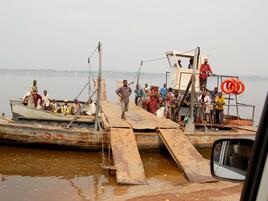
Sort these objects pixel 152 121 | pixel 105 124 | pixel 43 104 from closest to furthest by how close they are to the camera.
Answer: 1. pixel 105 124
2. pixel 152 121
3. pixel 43 104

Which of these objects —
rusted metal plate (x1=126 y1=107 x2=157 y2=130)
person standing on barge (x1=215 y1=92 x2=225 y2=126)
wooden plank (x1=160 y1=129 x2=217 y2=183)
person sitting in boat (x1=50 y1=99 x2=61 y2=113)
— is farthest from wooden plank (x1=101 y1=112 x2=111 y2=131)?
person standing on barge (x1=215 y1=92 x2=225 y2=126)

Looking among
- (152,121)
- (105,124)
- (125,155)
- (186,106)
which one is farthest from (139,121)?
(125,155)

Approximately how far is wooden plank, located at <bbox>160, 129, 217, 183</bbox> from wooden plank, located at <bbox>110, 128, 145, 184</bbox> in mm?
1223

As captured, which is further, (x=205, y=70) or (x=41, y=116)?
(x=41, y=116)

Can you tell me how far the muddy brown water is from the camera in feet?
28.4

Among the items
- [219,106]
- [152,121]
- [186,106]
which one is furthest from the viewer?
[186,106]

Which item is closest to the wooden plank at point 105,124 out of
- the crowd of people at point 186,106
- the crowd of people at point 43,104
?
the crowd of people at point 43,104

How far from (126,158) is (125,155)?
171 mm

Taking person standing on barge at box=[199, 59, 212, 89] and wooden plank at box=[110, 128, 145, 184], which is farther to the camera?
person standing on barge at box=[199, 59, 212, 89]

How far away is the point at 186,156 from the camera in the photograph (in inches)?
401

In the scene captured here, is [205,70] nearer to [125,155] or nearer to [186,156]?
[186,156]

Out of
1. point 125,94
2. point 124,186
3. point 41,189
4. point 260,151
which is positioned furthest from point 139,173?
point 260,151

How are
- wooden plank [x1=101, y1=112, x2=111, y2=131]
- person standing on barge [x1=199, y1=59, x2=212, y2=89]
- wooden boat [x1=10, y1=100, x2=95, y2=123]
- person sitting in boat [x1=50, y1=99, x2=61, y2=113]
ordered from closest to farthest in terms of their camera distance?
wooden plank [x1=101, y1=112, x2=111, y2=131] < person standing on barge [x1=199, y1=59, x2=212, y2=89] < wooden boat [x1=10, y1=100, x2=95, y2=123] < person sitting in boat [x1=50, y1=99, x2=61, y2=113]

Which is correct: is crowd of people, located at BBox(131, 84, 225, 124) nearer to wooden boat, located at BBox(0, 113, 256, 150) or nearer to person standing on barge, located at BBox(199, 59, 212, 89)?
person standing on barge, located at BBox(199, 59, 212, 89)
